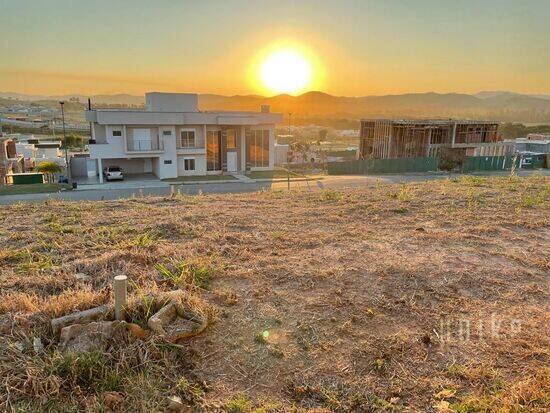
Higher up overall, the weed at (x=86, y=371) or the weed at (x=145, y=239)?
the weed at (x=145, y=239)

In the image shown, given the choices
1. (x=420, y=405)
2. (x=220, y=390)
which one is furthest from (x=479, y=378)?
(x=220, y=390)

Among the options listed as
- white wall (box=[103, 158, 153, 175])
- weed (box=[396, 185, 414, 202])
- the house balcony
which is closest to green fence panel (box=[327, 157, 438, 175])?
the house balcony

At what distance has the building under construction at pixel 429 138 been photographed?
38531 millimetres

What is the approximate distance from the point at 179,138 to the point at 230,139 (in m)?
4.58

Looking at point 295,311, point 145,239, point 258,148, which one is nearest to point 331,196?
point 145,239

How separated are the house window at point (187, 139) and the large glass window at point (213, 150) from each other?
1351 mm

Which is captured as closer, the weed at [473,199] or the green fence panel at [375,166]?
the weed at [473,199]

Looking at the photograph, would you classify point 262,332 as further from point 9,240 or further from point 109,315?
point 9,240

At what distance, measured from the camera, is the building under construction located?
38531 millimetres

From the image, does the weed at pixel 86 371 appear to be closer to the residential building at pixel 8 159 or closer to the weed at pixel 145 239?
the weed at pixel 145 239

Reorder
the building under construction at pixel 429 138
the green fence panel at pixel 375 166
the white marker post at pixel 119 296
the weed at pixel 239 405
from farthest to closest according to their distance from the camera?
the building under construction at pixel 429 138 → the green fence panel at pixel 375 166 → the white marker post at pixel 119 296 → the weed at pixel 239 405

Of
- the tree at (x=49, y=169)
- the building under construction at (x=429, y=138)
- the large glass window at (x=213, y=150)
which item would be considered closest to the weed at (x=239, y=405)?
the large glass window at (x=213, y=150)

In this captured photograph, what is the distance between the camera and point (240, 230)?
6762 mm

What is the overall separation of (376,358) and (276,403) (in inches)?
37.9
